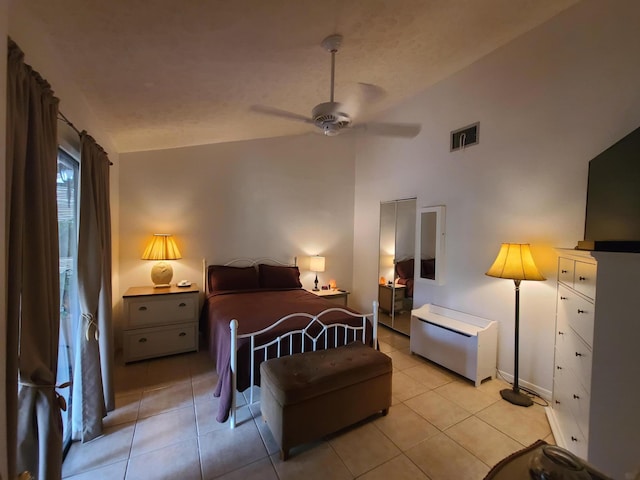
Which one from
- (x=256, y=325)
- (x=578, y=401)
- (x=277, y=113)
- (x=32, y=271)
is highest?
(x=277, y=113)

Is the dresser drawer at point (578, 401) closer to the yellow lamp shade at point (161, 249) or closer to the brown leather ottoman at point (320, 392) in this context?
the brown leather ottoman at point (320, 392)

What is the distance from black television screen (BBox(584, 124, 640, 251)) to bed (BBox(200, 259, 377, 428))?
5.52ft

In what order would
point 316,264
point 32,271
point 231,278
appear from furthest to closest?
point 316,264, point 231,278, point 32,271

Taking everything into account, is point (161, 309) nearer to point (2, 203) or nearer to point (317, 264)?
point (317, 264)

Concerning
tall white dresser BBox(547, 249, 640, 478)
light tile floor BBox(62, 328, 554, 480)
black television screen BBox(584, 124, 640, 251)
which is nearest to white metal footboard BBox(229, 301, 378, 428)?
light tile floor BBox(62, 328, 554, 480)

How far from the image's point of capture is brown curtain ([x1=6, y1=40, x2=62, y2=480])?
3.10 ft

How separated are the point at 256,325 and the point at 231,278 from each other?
4.49 ft

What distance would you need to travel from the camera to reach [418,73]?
9.39ft

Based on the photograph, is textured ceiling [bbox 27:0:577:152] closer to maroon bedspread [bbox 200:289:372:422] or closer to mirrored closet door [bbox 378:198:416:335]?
mirrored closet door [bbox 378:198:416:335]

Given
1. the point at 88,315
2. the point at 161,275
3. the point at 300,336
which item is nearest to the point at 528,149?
the point at 300,336

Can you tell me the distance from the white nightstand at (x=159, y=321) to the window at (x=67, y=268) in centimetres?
98

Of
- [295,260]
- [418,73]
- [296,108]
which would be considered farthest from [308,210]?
[418,73]

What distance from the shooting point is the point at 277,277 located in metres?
3.75

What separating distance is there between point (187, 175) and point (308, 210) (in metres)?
1.75
